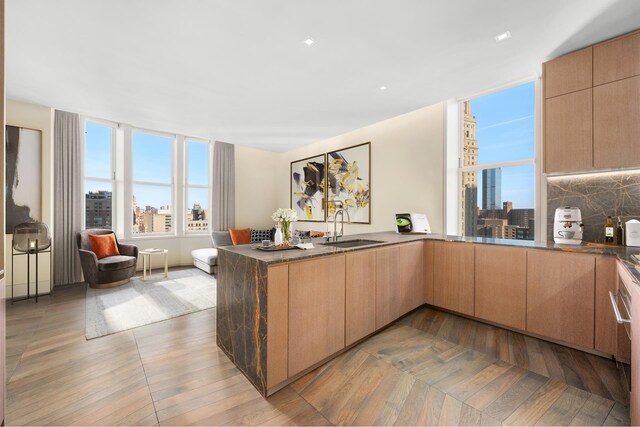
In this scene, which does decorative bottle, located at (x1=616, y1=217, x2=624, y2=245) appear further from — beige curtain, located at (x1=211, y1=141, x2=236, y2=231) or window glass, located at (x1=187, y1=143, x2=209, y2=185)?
window glass, located at (x1=187, y1=143, x2=209, y2=185)

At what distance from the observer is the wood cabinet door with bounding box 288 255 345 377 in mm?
1841

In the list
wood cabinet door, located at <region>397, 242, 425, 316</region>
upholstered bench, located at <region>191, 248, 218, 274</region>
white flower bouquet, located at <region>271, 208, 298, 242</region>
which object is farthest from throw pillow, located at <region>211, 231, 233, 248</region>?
wood cabinet door, located at <region>397, 242, 425, 316</region>

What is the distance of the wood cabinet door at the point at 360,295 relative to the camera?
7.34 ft

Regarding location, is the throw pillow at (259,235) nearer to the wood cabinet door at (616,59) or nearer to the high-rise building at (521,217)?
the high-rise building at (521,217)

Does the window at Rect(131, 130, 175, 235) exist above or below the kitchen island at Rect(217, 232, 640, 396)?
above

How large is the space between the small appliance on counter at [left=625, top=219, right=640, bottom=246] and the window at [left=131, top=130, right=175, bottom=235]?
22.6 ft

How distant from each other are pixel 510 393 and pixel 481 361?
0.38 metres

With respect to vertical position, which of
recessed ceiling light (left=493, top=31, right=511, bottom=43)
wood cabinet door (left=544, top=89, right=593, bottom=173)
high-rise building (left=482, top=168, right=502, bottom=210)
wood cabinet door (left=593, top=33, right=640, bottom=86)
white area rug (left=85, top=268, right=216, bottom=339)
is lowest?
white area rug (left=85, top=268, right=216, bottom=339)

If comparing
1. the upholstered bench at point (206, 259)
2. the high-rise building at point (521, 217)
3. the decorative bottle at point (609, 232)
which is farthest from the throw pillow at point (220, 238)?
the decorative bottle at point (609, 232)

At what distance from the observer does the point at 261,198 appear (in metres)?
7.00

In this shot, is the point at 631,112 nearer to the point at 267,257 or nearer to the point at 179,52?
the point at 267,257

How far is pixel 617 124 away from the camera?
232cm

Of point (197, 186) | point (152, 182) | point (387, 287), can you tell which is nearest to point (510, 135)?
point (387, 287)

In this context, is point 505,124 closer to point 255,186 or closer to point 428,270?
point 428,270
